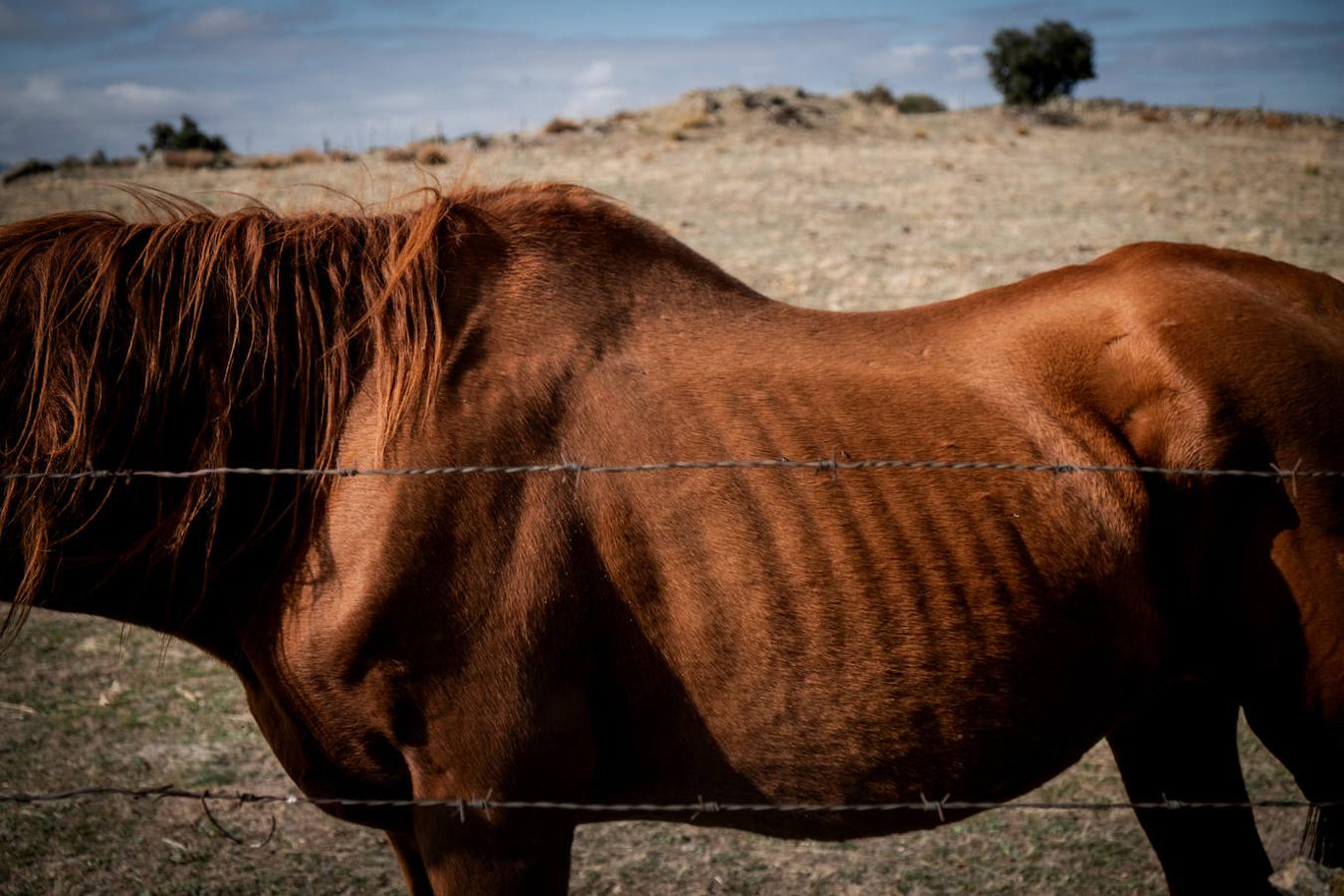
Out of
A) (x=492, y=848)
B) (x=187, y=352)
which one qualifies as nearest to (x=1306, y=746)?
(x=492, y=848)

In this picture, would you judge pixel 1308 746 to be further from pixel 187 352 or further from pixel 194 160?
pixel 194 160

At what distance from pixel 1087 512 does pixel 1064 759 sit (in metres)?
0.60

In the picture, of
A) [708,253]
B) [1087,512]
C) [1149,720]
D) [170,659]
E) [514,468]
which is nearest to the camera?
[514,468]

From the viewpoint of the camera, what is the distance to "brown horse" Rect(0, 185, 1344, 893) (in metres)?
1.89

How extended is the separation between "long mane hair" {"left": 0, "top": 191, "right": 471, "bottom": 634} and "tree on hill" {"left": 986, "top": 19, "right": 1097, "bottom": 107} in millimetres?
40346

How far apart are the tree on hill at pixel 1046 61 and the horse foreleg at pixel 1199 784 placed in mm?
39554

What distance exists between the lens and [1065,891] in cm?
315

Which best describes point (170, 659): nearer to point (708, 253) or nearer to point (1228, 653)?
point (1228, 653)

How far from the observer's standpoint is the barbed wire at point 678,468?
1854 mm

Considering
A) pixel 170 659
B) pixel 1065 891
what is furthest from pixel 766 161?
pixel 1065 891

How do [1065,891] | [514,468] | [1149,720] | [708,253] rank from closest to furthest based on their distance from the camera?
[514,468], [1149,720], [1065,891], [708,253]

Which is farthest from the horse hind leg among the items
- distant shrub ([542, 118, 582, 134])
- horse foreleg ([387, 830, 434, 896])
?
distant shrub ([542, 118, 582, 134])

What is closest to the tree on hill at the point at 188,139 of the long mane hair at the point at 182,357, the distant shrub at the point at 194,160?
the distant shrub at the point at 194,160

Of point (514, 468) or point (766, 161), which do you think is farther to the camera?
point (766, 161)
